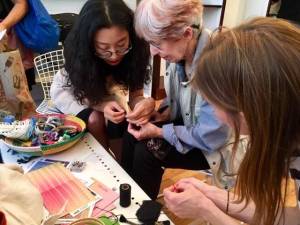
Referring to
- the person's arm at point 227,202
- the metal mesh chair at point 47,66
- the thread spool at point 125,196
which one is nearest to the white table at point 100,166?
the thread spool at point 125,196

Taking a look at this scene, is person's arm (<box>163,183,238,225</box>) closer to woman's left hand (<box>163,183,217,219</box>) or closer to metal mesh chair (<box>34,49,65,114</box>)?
woman's left hand (<box>163,183,217,219</box>)

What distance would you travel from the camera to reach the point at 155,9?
1118 mm

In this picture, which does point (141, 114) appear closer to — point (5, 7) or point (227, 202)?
point (227, 202)

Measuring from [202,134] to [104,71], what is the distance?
598 millimetres

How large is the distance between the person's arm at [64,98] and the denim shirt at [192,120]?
469 millimetres

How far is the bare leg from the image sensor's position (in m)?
1.49

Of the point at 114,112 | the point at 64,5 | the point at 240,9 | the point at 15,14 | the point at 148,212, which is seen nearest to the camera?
the point at 148,212

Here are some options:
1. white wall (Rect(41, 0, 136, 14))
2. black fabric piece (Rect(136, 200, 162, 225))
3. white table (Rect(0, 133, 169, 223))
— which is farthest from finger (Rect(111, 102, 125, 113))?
white wall (Rect(41, 0, 136, 14))

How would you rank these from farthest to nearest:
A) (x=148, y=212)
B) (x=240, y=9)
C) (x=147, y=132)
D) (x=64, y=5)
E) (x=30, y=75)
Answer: (x=240, y=9) → (x=64, y=5) → (x=30, y=75) → (x=147, y=132) → (x=148, y=212)

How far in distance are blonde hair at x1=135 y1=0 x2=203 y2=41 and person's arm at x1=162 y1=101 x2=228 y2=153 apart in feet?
0.95

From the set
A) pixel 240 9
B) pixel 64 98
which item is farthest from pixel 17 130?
pixel 240 9

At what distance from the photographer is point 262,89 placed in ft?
2.03

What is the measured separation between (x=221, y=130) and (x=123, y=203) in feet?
1.54

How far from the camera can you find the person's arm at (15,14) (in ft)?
5.73
